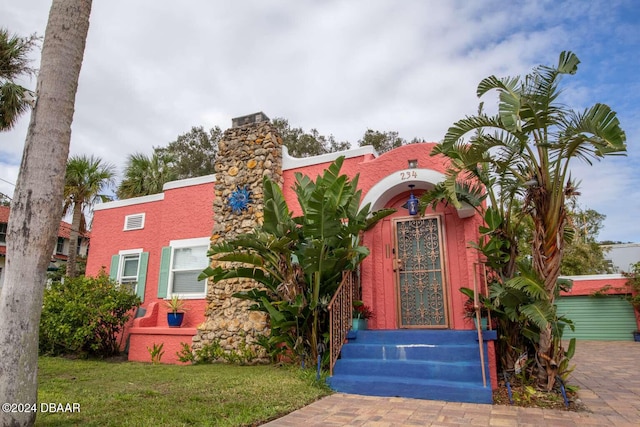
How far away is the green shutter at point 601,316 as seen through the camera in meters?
14.1

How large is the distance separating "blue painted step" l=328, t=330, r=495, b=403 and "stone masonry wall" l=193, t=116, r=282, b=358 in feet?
9.09

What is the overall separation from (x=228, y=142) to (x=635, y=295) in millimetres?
14951

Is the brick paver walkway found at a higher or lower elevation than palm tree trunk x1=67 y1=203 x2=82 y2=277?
lower

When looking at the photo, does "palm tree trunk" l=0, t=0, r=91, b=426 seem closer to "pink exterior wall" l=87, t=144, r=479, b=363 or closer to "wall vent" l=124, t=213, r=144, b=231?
"pink exterior wall" l=87, t=144, r=479, b=363

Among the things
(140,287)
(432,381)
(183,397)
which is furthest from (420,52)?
(140,287)

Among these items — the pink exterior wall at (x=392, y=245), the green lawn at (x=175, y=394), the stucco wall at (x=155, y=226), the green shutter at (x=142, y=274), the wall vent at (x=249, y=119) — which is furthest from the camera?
the green shutter at (x=142, y=274)

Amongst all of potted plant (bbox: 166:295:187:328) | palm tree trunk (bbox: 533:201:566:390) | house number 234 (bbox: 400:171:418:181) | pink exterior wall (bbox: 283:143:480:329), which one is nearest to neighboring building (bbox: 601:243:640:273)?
pink exterior wall (bbox: 283:143:480:329)

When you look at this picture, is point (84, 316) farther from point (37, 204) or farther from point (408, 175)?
point (408, 175)

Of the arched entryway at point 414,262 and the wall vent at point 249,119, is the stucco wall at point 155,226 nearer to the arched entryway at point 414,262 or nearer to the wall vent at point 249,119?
the wall vent at point 249,119

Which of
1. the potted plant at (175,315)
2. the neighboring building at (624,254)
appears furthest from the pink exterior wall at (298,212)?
the neighboring building at (624,254)

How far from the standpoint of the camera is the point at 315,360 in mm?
6824

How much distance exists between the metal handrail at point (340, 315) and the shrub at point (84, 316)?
5955 mm

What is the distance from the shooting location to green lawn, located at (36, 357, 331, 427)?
407cm

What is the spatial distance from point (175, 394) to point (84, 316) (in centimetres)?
537
